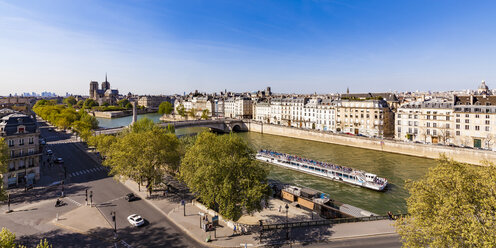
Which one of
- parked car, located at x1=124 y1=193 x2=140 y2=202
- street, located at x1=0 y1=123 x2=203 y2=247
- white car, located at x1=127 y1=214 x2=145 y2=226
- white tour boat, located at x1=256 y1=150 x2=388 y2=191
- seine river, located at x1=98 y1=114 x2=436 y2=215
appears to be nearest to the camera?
street, located at x1=0 y1=123 x2=203 y2=247

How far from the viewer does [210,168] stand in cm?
2217

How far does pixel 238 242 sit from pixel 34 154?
33836 millimetres

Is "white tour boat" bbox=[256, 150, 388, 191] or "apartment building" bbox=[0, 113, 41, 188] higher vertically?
"apartment building" bbox=[0, 113, 41, 188]

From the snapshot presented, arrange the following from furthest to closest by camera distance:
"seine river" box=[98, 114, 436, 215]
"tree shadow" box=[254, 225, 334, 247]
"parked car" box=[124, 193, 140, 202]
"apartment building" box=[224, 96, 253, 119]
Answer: "apartment building" box=[224, 96, 253, 119]
"seine river" box=[98, 114, 436, 215]
"parked car" box=[124, 193, 140, 202]
"tree shadow" box=[254, 225, 334, 247]

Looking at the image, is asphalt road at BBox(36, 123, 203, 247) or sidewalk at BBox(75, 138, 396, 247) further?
asphalt road at BBox(36, 123, 203, 247)

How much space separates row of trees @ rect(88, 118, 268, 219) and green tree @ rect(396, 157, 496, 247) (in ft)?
35.2

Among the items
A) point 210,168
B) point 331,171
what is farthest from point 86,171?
point 331,171

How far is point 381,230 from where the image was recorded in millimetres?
22375

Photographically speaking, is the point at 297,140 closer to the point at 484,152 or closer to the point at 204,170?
the point at 484,152

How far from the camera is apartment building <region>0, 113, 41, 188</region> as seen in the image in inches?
1380

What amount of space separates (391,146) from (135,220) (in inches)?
2316

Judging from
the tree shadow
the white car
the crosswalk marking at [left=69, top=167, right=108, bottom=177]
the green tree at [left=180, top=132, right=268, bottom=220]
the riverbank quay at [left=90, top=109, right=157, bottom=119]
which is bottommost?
the tree shadow

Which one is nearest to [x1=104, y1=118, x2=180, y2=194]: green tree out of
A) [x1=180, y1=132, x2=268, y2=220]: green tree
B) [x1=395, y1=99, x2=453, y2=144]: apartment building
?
[x1=180, y1=132, x2=268, y2=220]: green tree

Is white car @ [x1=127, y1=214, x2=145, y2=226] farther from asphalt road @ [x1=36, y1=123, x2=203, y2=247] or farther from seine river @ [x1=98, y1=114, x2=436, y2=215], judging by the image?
seine river @ [x1=98, y1=114, x2=436, y2=215]
